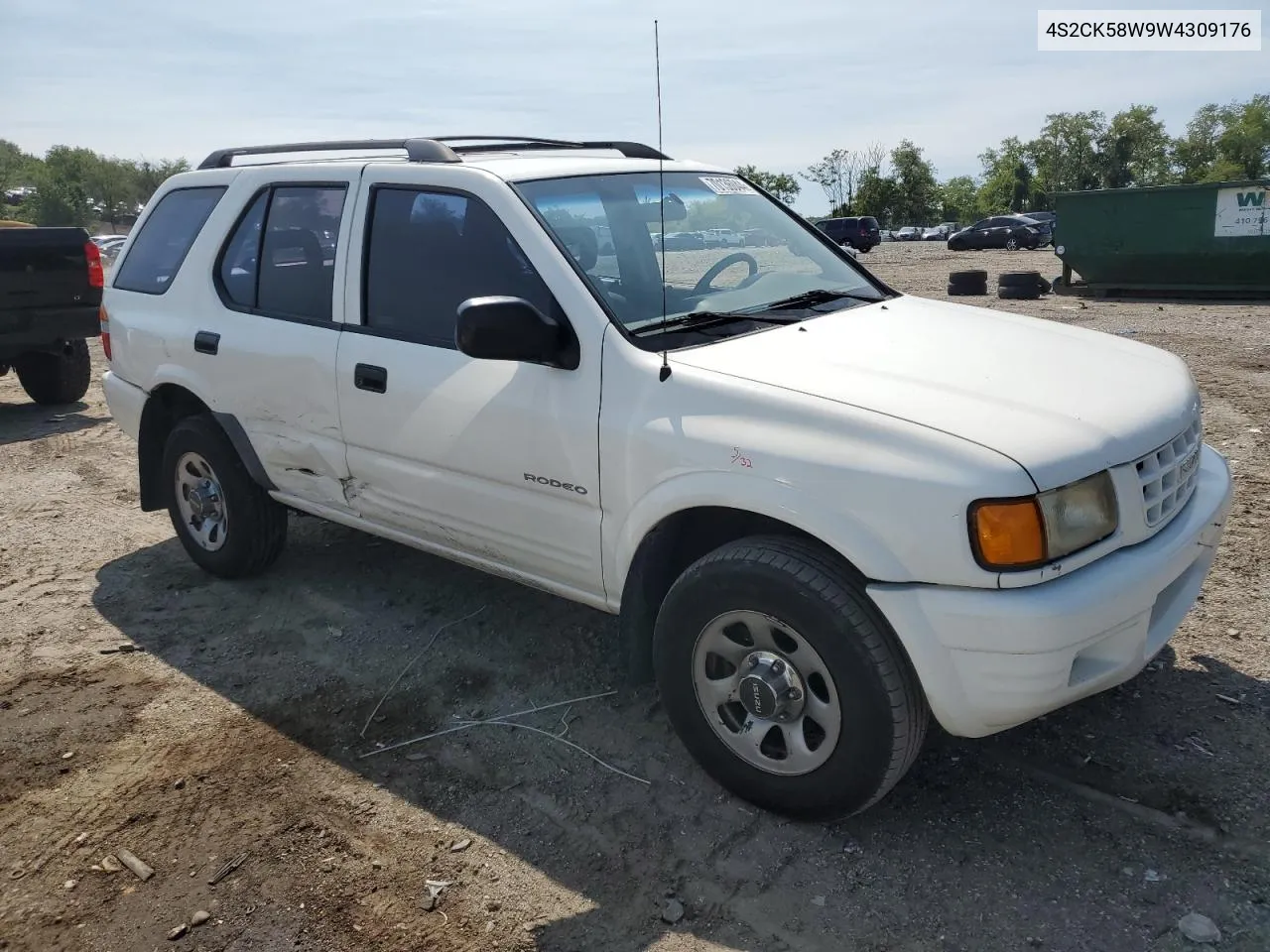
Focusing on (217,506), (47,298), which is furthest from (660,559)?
(47,298)

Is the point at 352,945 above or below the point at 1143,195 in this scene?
below

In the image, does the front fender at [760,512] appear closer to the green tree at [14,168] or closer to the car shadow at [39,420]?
the car shadow at [39,420]

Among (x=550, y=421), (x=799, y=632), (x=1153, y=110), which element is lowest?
(x=799, y=632)

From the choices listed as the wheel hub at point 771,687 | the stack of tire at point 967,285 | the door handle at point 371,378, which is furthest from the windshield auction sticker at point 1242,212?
the wheel hub at point 771,687

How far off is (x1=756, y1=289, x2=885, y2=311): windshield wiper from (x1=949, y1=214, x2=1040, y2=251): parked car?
37421 millimetres

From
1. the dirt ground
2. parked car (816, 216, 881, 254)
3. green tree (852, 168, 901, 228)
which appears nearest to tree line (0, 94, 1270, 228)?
green tree (852, 168, 901, 228)

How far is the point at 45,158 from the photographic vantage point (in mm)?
112812

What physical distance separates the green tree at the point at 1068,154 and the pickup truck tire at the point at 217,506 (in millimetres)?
96955

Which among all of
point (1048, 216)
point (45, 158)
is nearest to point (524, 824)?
point (1048, 216)

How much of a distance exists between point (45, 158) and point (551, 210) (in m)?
130

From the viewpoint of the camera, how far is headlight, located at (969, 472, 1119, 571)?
250cm

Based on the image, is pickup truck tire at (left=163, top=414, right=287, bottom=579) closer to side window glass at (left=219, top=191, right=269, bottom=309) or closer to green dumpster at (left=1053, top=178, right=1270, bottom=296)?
side window glass at (left=219, top=191, right=269, bottom=309)

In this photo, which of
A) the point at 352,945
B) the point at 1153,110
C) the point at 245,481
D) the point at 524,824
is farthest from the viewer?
the point at 1153,110

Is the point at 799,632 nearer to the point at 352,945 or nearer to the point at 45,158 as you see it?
the point at 352,945
